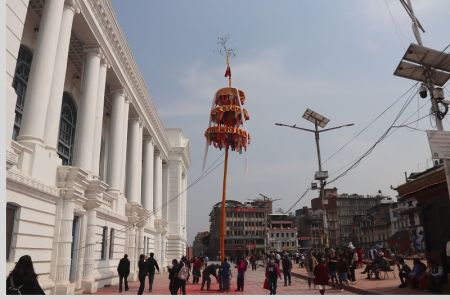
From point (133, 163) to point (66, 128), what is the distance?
6.50m

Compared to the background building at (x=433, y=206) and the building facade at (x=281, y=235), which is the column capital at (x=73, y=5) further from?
the building facade at (x=281, y=235)

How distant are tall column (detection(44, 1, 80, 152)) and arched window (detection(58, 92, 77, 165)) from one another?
264 inches

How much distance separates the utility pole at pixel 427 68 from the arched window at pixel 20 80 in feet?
47.6

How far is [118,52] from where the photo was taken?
22062 mm

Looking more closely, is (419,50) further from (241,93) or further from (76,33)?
(76,33)

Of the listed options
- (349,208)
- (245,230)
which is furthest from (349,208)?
(245,230)

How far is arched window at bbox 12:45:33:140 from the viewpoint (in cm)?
1560

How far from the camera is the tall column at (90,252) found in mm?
15617

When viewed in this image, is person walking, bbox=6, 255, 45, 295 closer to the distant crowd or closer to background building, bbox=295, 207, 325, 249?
the distant crowd

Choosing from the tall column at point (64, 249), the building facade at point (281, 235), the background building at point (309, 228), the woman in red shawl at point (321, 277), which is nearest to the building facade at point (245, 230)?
the building facade at point (281, 235)

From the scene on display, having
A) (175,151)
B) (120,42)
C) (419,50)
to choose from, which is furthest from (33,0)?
(175,151)

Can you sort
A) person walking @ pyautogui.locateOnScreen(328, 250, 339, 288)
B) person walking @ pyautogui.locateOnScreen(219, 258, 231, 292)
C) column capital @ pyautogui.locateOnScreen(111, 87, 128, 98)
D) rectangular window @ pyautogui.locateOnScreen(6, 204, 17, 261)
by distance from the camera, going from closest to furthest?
1. rectangular window @ pyautogui.locateOnScreen(6, 204, 17, 261)
2. person walking @ pyautogui.locateOnScreen(219, 258, 231, 292)
3. person walking @ pyautogui.locateOnScreen(328, 250, 339, 288)
4. column capital @ pyautogui.locateOnScreen(111, 87, 128, 98)

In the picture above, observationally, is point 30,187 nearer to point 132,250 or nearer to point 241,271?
point 241,271

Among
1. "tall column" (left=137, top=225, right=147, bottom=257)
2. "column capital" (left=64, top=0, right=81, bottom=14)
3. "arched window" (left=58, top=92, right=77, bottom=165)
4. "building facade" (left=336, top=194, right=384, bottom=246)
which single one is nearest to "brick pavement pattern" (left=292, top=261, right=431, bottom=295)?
"tall column" (left=137, top=225, right=147, bottom=257)
